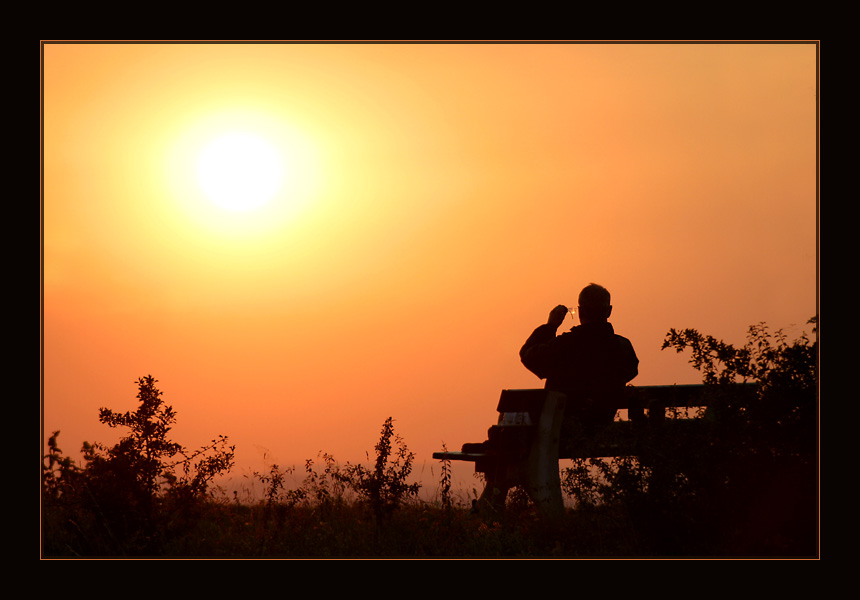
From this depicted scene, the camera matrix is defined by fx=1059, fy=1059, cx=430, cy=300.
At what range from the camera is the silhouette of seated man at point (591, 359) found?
26.1ft

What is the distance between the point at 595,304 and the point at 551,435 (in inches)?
41.2

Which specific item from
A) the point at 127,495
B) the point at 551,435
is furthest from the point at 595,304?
the point at 127,495

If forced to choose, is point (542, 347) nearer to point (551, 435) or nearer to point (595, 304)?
point (595, 304)

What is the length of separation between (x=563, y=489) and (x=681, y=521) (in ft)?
2.83

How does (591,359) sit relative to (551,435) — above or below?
above

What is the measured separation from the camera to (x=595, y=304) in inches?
315

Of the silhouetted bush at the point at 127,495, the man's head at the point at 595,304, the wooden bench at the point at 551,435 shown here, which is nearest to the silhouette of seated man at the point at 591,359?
the man's head at the point at 595,304

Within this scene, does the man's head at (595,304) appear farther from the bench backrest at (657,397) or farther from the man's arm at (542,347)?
the bench backrest at (657,397)

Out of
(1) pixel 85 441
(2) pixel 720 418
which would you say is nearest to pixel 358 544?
(1) pixel 85 441

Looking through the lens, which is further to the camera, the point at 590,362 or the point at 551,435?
the point at 590,362

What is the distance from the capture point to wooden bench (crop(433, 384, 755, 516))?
7.40m

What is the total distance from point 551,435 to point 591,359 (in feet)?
2.18

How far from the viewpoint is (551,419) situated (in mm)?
7812

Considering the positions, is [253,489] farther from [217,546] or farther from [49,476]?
[49,476]
